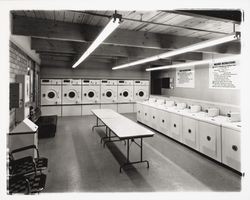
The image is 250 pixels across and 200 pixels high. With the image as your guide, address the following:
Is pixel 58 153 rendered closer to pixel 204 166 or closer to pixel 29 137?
pixel 29 137

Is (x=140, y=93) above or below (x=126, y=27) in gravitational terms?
below

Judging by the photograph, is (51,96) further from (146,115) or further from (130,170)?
(130,170)

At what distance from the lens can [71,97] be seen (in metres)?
9.34

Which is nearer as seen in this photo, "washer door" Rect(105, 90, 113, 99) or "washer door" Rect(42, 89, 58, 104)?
"washer door" Rect(42, 89, 58, 104)

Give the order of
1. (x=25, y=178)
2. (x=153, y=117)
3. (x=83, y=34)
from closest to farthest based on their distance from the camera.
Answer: (x=25, y=178), (x=83, y=34), (x=153, y=117)

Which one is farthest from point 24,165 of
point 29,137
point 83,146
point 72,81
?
point 72,81

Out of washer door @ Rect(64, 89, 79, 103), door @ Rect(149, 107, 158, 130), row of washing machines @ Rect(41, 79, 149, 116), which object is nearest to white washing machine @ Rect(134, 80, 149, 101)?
row of washing machines @ Rect(41, 79, 149, 116)

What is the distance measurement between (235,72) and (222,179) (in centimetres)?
408

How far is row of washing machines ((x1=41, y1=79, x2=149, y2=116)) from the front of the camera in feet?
29.4

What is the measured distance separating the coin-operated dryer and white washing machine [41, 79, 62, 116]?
4190 mm

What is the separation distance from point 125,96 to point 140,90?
101 cm

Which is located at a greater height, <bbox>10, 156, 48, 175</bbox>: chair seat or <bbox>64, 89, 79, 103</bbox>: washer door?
<bbox>64, 89, 79, 103</bbox>: washer door

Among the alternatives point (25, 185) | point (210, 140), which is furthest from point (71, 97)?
point (25, 185)

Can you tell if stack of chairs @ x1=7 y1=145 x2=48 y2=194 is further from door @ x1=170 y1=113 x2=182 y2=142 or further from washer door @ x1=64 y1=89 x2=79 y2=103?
washer door @ x1=64 y1=89 x2=79 y2=103
